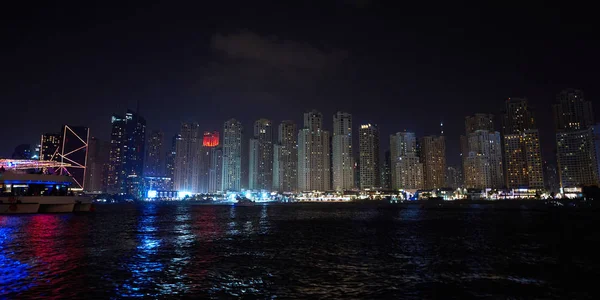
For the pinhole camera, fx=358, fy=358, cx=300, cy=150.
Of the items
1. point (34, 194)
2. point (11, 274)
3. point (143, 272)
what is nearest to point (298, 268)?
point (143, 272)

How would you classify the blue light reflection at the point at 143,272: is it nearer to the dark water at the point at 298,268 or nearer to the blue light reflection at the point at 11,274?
the dark water at the point at 298,268

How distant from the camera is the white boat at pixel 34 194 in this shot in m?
85.7

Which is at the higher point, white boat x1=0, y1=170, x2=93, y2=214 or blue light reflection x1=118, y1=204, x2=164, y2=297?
white boat x1=0, y1=170, x2=93, y2=214

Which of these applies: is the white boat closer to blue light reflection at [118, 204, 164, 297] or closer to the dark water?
the dark water

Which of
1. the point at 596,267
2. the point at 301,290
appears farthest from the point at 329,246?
the point at 596,267

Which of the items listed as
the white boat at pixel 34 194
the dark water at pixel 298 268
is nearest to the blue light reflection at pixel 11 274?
the dark water at pixel 298 268

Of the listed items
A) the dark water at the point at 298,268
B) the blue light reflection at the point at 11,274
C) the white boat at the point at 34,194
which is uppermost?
the white boat at the point at 34,194

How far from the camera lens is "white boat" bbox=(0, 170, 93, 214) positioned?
85.7 meters

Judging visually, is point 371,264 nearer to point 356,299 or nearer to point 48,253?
point 356,299

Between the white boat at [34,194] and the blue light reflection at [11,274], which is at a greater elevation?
the white boat at [34,194]

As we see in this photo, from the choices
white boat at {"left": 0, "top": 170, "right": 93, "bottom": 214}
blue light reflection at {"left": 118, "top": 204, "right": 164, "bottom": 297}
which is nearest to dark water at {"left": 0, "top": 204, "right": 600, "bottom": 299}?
blue light reflection at {"left": 118, "top": 204, "right": 164, "bottom": 297}

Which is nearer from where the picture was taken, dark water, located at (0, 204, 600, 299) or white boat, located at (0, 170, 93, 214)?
dark water, located at (0, 204, 600, 299)

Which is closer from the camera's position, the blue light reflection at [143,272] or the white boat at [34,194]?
the blue light reflection at [143,272]

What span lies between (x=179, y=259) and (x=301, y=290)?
1380 cm
